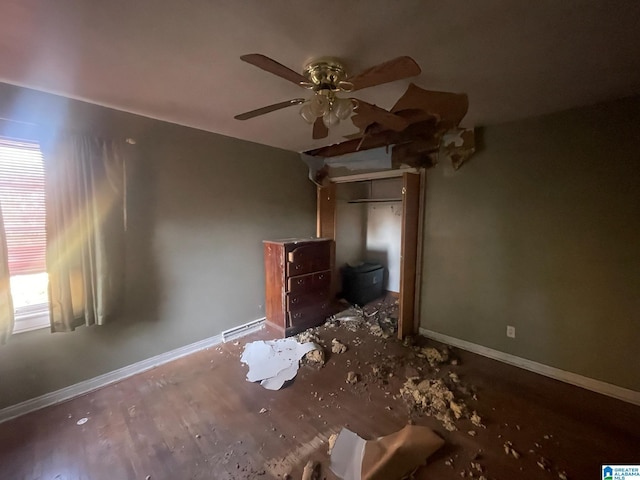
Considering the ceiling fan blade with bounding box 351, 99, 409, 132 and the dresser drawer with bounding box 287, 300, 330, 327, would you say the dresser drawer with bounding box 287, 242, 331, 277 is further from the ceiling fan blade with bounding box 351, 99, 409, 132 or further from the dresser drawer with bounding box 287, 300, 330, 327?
the ceiling fan blade with bounding box 351, 99, 409, 132

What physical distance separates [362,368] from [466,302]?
1324mm

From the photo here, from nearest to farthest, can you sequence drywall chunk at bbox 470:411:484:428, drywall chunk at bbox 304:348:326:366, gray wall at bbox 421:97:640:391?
drywall chunk at bbox 470:411:484:428 < gray wall at bbox 421:97:640:391 < drywall chunk at bbox 304:348:326:366

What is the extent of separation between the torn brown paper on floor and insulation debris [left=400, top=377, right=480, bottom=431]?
215 mm

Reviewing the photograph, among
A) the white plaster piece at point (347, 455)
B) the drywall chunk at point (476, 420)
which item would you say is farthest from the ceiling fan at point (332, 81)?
the drywall chunk at point (476, 420)

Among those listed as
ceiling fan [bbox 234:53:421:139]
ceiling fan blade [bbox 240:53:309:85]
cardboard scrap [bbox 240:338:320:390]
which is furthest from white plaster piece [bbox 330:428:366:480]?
ceiling fan blade [bbox 240:53:309:85]

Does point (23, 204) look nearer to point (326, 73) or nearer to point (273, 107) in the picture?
point (273, 107)

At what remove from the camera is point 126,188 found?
2342 mm

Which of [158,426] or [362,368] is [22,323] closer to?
[158,426]

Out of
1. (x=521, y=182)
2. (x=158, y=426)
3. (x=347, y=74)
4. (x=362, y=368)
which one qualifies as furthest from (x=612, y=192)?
(x=158, y=426)

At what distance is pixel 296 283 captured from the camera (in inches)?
127

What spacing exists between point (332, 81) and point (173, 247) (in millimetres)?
2085

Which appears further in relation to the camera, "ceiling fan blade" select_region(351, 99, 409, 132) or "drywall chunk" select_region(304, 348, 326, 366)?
"drywall chunk" select_region(304, 348, 326, 366)

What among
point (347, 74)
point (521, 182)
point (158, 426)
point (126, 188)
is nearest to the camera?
point (347, 74)

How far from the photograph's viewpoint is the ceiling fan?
130 cm
